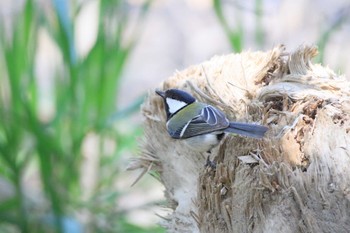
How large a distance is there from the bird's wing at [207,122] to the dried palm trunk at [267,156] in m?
0.02

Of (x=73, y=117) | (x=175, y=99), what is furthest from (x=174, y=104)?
(x=73, y=117)

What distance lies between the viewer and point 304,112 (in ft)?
3.64

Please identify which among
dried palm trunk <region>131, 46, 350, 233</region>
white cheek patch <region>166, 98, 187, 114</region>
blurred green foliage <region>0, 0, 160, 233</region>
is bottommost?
dried palm trunk <region>131, 46, 350, 233</region>

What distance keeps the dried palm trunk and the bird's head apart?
2 cm

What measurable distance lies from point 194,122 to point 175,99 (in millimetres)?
105

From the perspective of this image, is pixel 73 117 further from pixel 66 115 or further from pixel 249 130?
pixel 249 130

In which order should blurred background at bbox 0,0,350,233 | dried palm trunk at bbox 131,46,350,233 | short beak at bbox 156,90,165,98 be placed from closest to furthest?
dried palm trunk at bbox 131,46,350,233 → short beak at bbox 156,90,165,98 → blurred background at bbox 0,0,350,233

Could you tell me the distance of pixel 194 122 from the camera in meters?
1.45

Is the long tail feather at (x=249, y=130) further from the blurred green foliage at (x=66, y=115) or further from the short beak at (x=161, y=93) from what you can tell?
the blurred green foliage at (x=66, y=115)

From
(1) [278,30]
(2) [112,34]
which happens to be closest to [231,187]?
(2) [112,34]

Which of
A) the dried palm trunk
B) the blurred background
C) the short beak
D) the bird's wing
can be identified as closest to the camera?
the dried palm trunk

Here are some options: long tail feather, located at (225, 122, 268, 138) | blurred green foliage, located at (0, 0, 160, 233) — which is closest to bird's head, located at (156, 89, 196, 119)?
long tail feather, located at (225, 122, 268, 138)

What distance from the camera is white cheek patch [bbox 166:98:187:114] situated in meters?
1.34

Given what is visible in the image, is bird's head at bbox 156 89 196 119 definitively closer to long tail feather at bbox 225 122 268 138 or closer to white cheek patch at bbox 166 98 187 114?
white cheek patch at bbox 166 98 187 114
